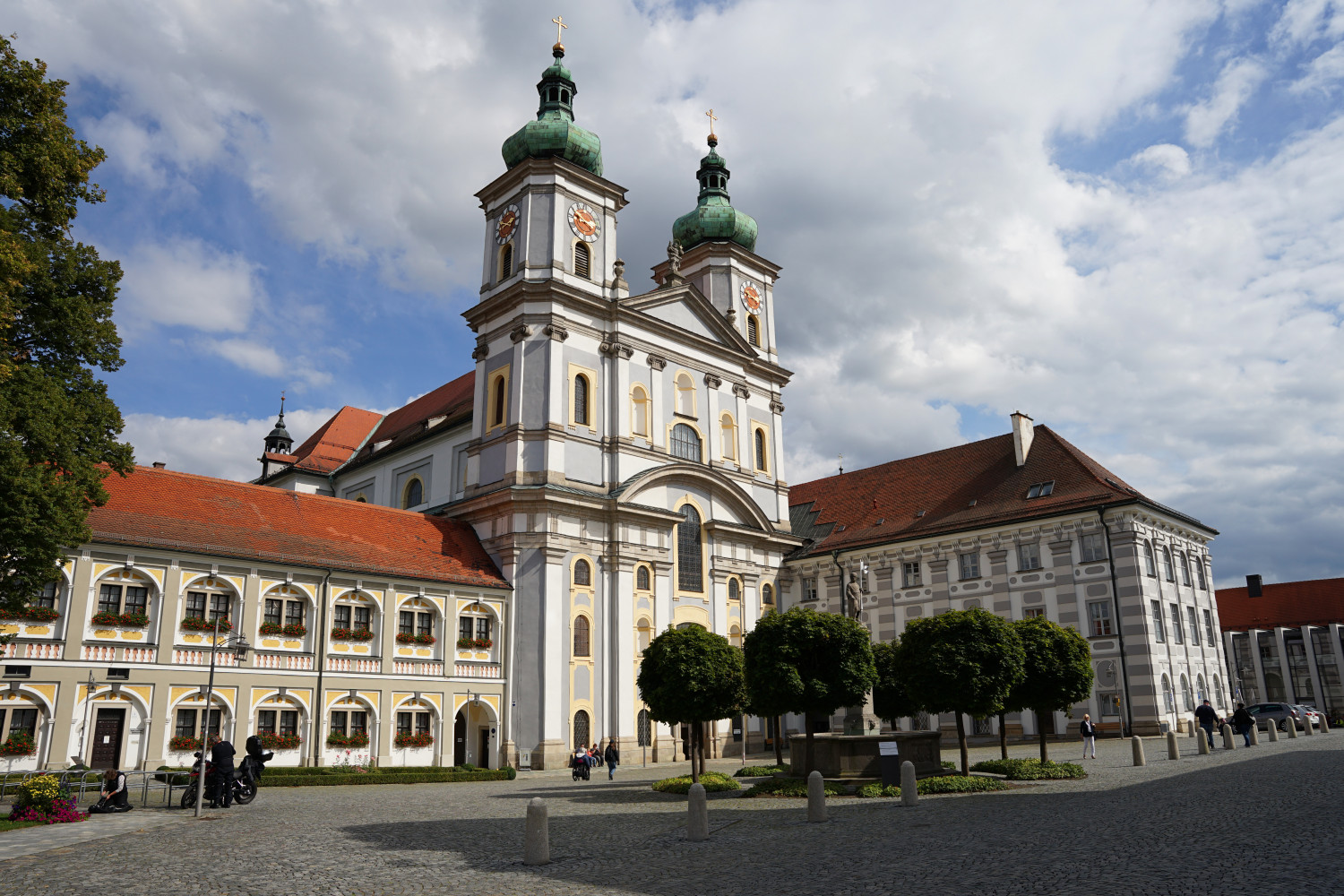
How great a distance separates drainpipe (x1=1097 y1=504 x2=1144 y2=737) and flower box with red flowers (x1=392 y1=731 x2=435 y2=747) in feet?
93.1

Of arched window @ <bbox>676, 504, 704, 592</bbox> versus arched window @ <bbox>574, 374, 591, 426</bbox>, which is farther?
arched window @ <bbox>676, 504, 704, 592</bbox>

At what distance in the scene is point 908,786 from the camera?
19062 millimetres

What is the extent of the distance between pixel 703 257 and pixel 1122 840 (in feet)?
145

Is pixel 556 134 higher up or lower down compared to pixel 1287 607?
higher up

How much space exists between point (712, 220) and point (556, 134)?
12871 millimetres

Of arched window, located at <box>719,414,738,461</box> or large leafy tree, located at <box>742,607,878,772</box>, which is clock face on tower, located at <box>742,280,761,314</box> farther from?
large leafy tree, located at <box>742,607,878,772</box>

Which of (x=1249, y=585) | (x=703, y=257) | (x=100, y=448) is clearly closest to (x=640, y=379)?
(x=703, y=257)

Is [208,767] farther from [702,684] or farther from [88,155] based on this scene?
[88,155]

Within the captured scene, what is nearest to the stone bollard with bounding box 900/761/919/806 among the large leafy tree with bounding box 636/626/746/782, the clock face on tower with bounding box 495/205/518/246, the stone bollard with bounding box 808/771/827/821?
the stone bollard with bounding box 808/771/827/821

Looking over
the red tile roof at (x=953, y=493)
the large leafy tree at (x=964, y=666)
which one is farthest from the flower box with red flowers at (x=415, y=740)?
the red tile roof at (x=953, y=493)

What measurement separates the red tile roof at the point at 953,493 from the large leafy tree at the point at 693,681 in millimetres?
24666

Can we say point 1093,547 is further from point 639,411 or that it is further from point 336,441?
point 336,441

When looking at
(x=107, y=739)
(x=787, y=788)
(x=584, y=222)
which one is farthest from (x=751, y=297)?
(x=107, y=739)

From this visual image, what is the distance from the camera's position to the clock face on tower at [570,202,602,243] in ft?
145
